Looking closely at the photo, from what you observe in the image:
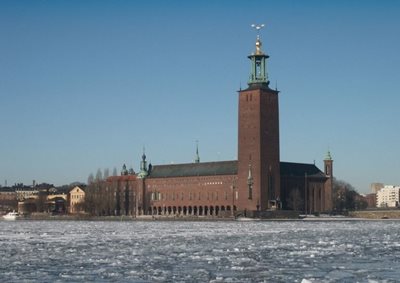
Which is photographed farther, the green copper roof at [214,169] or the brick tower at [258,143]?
the green copper roof at [214,169]

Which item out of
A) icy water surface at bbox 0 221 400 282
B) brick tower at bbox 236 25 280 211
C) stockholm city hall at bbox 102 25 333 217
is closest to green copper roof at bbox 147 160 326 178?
stockholm city hall at bbox 102 25 333 217

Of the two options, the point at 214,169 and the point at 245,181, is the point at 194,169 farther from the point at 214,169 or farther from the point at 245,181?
the point at 245,181

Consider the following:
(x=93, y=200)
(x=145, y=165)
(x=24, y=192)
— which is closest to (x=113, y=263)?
(x=93, y=200)

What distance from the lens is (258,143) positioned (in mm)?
106062

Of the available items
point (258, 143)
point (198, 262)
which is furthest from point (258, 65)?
point (198, 262)

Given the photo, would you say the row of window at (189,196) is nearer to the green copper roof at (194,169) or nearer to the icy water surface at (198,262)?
the green copper roof at (194,169)

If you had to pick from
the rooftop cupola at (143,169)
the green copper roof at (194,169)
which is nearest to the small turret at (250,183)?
the green copper roof at (194,169)

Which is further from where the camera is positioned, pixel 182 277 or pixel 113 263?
pixel 113 263

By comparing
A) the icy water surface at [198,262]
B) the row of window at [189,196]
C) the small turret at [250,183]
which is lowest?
the icy water surface at [198,262]

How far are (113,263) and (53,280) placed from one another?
4314 mm

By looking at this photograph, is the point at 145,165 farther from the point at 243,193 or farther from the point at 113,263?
the point at 113,263

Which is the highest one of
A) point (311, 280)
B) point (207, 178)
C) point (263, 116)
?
point (263, 116)

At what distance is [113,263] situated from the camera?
81.3ft

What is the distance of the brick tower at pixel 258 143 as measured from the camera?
348 ft
